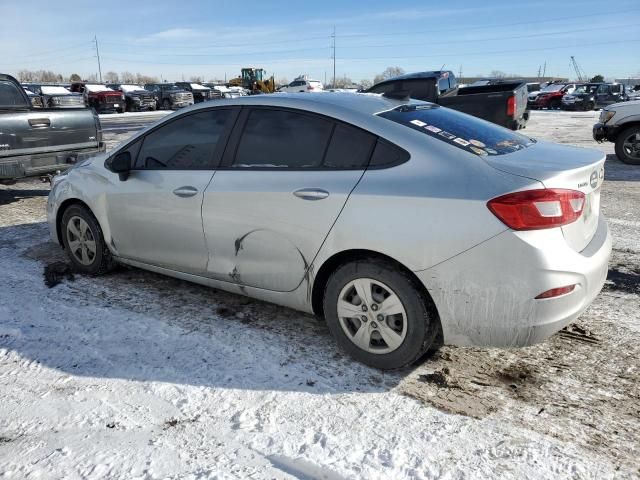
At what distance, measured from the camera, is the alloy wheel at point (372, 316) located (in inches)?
116

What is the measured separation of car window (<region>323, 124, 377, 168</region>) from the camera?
3.08 m

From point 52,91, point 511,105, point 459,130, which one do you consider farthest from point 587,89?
point 459,130

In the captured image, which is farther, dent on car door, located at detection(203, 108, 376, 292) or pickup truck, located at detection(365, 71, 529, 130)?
pickup truck, located at detection(365, 71, 529, 130)

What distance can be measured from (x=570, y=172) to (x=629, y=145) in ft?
30.3

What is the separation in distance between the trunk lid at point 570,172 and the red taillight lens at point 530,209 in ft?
0.22

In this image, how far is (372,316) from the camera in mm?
3033

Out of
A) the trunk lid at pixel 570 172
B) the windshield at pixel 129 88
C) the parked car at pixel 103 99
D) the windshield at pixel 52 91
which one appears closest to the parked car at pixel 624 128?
the trunk lid at pixel 570 172

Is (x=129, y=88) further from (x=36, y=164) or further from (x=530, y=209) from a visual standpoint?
(x=530, y=209)

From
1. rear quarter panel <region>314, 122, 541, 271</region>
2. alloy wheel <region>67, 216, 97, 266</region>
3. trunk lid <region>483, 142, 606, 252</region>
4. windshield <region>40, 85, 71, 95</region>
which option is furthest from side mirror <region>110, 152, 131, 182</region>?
windshield <region>40, 85, 71, 95</region>

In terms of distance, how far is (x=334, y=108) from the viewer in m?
3.29

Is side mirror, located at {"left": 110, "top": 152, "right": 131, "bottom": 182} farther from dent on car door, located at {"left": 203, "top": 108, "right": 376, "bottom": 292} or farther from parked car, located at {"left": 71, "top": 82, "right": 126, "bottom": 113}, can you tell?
parked car, located at {"left": 71, "top": 82, "right": 126, "bottom": 113}

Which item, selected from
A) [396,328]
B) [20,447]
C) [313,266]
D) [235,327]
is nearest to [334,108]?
[313,266]

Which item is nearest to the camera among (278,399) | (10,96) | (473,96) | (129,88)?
(278,399)

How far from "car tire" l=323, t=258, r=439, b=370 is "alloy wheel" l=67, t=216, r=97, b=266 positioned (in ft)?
8.02
